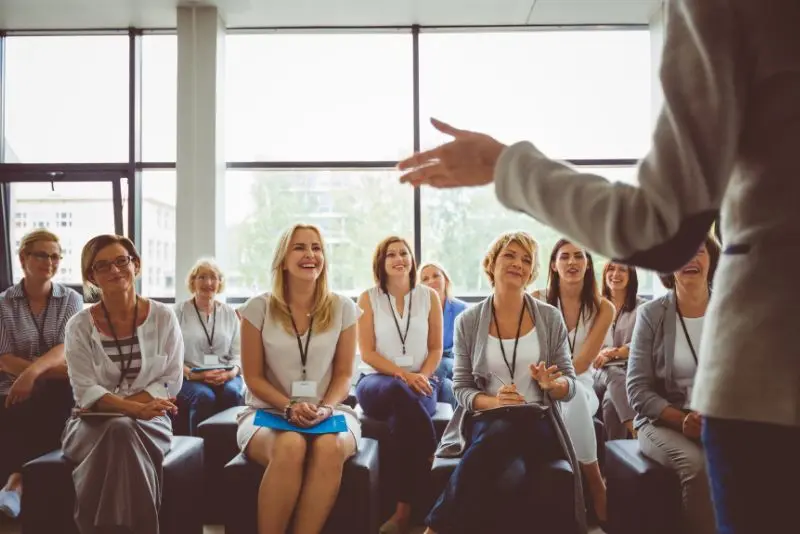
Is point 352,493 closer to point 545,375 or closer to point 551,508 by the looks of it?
point 551,508

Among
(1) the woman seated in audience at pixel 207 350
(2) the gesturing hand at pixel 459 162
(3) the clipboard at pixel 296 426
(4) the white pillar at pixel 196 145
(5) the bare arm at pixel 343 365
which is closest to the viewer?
(2) the gesturing hand at pixel 459 162

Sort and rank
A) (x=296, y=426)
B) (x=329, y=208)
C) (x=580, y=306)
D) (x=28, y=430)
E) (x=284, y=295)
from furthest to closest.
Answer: (x=329, y=208), (x=580, y=306), (x=28, y=430), (x=284, y=295), (x=296, y=426)

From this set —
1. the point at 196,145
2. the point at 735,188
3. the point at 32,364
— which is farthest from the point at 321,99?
the point at 735,188

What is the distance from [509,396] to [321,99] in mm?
4425

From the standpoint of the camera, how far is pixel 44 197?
21.0 ft

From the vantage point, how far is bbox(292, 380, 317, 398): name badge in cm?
307

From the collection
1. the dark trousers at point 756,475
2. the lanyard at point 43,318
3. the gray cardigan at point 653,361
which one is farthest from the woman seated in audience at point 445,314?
the dark trousers at point 756,475

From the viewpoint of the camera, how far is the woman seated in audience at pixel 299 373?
2.69 m

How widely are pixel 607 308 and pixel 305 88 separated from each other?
3997 millimetres

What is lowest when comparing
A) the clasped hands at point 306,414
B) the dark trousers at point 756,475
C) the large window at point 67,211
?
the clasped hands at point 306,414

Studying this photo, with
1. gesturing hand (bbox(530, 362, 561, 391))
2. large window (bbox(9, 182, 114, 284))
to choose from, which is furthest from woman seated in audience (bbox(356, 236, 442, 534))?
large window (bbox(9, 182, 114, 284))

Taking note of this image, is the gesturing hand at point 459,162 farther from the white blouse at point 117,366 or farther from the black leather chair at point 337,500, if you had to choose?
the white blouse at point 117,366

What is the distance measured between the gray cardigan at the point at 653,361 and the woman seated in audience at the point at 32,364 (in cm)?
300

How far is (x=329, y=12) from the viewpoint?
242 inches
